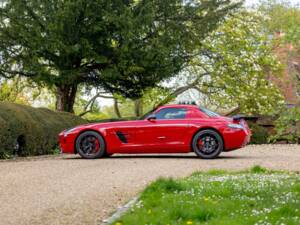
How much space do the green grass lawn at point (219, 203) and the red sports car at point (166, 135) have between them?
5561 millimetres

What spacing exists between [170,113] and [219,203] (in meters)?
8.75

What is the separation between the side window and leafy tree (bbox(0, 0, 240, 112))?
281 inches

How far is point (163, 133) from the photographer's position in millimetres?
15312

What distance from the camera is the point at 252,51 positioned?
31609 millimetres

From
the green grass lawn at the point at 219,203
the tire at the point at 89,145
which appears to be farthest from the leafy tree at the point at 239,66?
the green grass lawn at the point at 219,203

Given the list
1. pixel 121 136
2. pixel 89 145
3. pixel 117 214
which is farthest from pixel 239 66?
pixel 117 214

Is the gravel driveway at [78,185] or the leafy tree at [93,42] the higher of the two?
the leafy tree at [93,42]

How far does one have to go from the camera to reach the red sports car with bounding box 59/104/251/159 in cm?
1498

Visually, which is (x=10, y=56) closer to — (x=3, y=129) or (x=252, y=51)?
(x=3, y=129)

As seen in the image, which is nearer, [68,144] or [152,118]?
[152,118]

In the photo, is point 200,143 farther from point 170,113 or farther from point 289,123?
point 289,123

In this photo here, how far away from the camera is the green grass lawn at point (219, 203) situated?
5957 mm

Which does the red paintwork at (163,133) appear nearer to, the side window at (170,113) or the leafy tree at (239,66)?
the side window at (170,113)

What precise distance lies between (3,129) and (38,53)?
8528 mm
